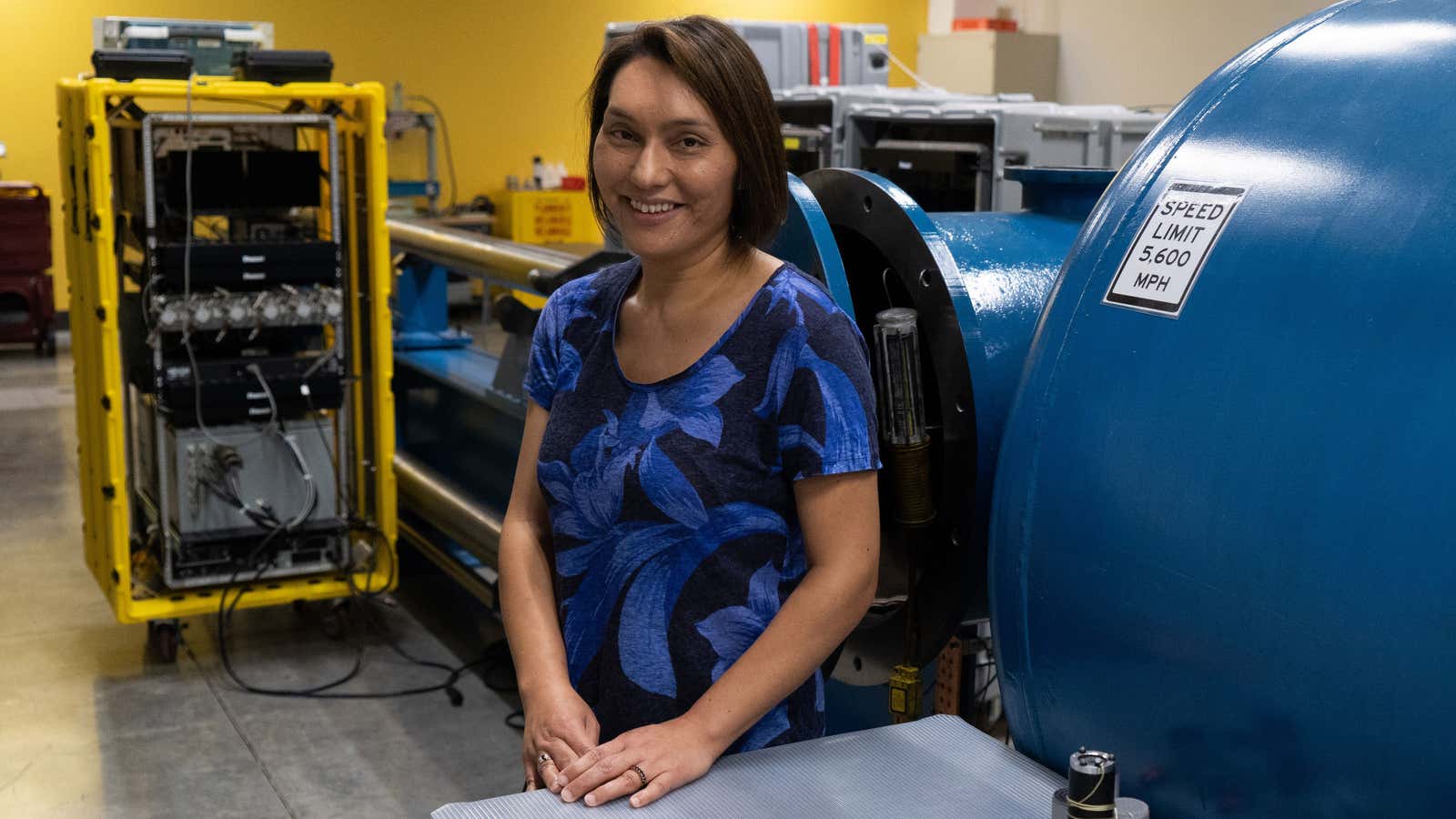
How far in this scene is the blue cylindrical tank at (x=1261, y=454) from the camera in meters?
0.84

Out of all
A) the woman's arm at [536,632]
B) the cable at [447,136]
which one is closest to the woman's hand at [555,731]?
the woman's arm at [536,632]

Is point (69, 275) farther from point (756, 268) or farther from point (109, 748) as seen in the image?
point (756, 268)

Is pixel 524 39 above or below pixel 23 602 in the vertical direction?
above

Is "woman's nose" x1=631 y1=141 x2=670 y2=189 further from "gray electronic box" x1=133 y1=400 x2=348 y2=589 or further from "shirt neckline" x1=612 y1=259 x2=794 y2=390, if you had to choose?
"gray electronic box" x1=133 y1=400 x2=348 y2=589

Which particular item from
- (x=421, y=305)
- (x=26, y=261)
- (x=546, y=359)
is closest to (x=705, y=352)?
(x=546, y=359)

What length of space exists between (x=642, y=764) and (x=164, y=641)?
9.51 ft

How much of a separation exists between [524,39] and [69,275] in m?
6.99

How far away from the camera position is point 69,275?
3678 millimetres

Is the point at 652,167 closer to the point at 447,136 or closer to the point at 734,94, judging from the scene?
the point at 734,94

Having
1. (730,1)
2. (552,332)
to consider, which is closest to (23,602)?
(552,332)

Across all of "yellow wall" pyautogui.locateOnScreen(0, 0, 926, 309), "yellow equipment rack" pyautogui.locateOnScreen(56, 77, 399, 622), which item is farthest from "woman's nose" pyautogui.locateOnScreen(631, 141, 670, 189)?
"yellow wall" pyautogui.locateOnScreen(0, 0, 926, 309)

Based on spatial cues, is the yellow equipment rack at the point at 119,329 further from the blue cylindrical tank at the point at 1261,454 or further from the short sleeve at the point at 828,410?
the blue cylindrical tank at the point at 1261,454

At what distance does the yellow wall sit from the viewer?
349 inches

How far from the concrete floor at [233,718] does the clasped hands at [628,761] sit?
70.1 inches
